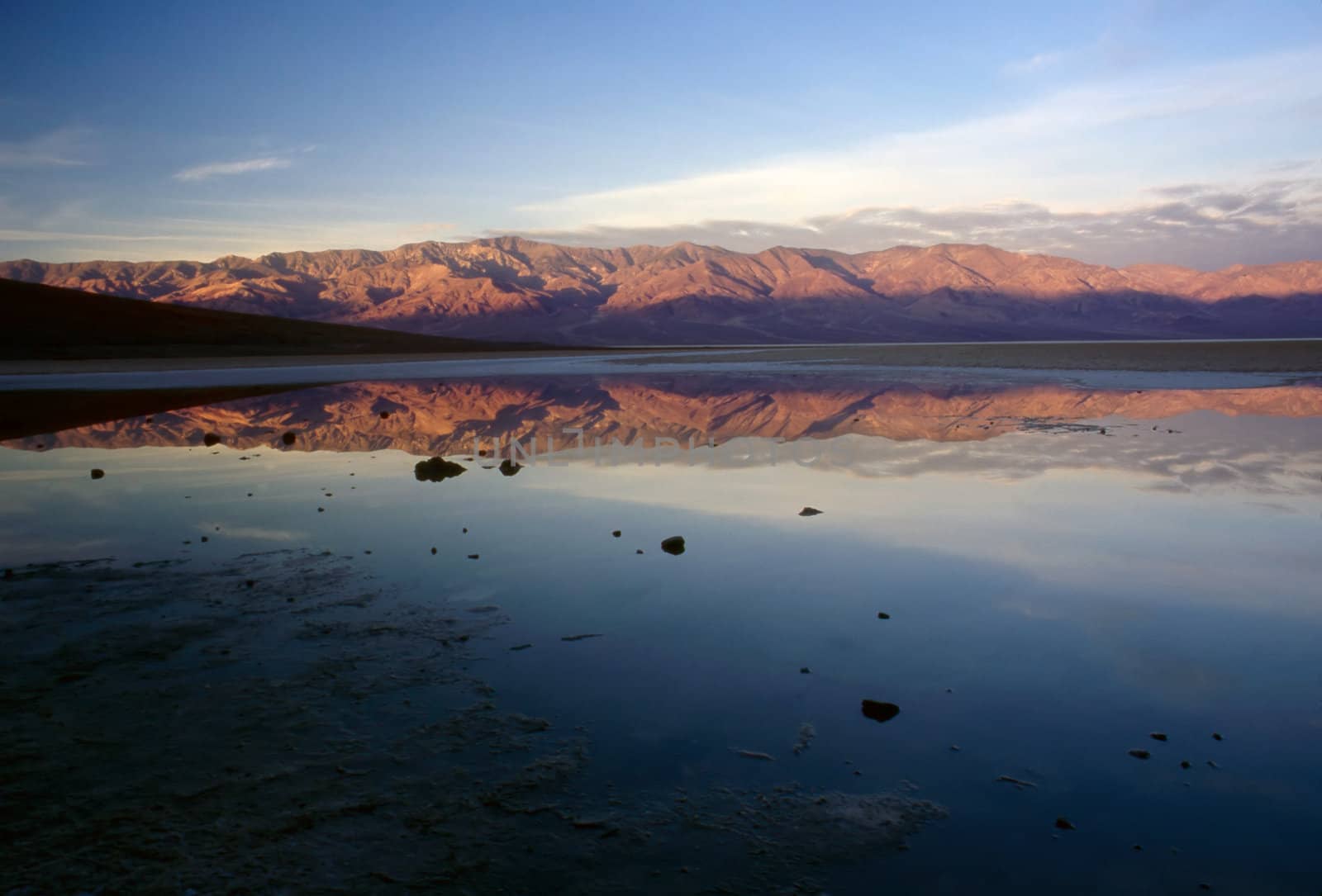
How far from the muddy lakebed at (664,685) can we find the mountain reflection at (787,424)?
62.7 inches

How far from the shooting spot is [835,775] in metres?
4.19

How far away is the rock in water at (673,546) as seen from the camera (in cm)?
838

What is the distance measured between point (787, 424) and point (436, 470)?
9459 millimetres

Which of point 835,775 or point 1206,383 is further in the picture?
point 1206,383

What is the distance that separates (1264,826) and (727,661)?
9.44ft

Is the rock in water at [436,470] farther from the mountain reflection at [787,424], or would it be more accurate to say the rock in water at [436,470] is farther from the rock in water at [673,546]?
the rock in water at [673,546]

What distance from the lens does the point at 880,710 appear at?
484 centimetres

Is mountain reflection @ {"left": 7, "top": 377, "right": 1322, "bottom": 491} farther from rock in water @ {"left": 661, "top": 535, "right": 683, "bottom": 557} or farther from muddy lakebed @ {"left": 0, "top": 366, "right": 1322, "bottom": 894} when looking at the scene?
rock in water @ {"left": 661, "top": 535, "right": 683, "bottom": 557}

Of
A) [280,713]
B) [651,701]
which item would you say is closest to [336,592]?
[280,713]

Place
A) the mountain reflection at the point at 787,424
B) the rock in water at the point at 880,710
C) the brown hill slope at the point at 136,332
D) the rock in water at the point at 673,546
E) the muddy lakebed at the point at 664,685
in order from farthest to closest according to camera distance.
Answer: the brown hill slope at the point at 136,332 → the mountain reflection at the point at 787,424 → the rock in water at the point at 673,546 → the rock in water at the point at 880,710 → the muddy lakebed at the point at 664,685

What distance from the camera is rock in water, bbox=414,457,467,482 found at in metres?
12.7

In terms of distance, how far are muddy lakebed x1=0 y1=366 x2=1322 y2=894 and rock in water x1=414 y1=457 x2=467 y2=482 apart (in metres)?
0.53

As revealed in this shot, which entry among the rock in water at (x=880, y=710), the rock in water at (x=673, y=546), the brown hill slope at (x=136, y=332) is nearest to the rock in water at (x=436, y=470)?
the rock in water at (x=673, y=546)

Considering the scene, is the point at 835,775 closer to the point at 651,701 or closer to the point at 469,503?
the point at 651,701
